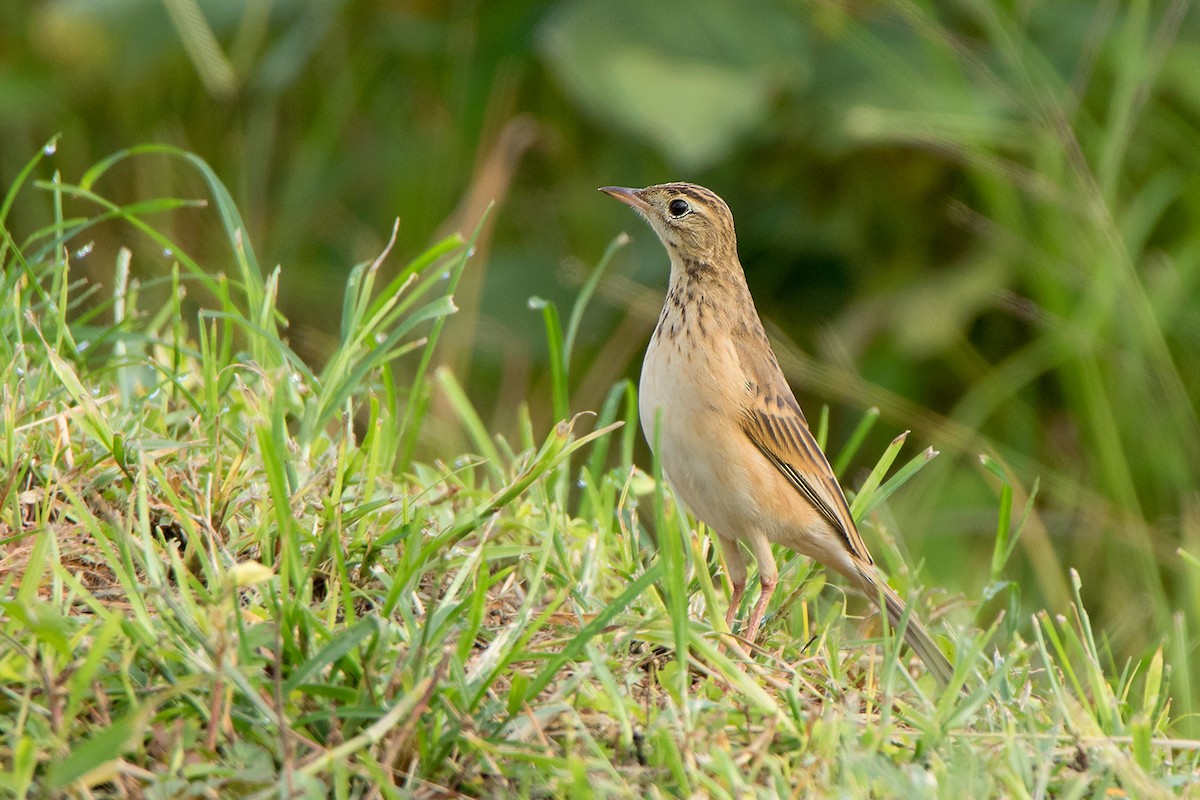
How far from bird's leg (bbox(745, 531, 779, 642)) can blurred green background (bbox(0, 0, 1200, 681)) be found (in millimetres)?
2158

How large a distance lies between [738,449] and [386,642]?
62.3 inches

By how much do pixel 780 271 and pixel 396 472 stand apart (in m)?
3.84

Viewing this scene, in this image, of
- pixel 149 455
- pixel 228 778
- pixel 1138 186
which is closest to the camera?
pixel 228 778

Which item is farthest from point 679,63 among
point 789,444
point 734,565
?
point 734,565

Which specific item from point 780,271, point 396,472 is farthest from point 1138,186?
point 396,472

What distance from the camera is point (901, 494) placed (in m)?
7.12

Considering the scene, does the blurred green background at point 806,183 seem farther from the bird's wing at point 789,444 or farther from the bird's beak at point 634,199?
the bird's wing at point 789,444

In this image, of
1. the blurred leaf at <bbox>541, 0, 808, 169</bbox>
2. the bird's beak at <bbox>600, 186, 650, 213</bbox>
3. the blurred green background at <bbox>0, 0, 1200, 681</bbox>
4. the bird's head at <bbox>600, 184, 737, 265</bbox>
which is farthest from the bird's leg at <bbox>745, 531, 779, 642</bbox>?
the blurred leaf at <bbox>541, 0, 808, 169</bbox>

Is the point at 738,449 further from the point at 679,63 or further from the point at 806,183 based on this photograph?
the point at 806,183

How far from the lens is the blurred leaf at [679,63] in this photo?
677cm

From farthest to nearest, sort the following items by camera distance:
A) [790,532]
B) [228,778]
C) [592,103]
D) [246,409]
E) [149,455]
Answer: [592,103] → [790,532] → [246,409] → [149,455] → [228,778]

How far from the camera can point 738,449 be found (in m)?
4.20

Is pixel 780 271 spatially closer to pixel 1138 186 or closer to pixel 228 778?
pixel 1138 186

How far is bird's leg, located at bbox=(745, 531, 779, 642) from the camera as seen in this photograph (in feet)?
12.6
